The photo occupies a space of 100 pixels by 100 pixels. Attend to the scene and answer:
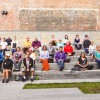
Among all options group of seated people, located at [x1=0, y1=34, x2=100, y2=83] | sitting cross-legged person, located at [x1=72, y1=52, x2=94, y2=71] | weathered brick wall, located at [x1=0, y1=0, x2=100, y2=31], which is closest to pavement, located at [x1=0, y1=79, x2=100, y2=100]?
group of seated people, located at [x1=0, y1=34, x2=100, y2=83]

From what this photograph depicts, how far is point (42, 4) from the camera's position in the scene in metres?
24.9

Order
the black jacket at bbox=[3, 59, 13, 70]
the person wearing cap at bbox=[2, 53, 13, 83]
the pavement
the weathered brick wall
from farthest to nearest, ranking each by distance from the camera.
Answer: the weathered brick wall < the black jacket at bbox=[3, 59, 13, 70] < the person wearing cap at bbox=[2, 53, 13, 83] < the pavement

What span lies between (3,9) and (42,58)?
7651 millimetres

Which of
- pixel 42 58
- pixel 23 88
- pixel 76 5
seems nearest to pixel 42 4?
pixel 76 5

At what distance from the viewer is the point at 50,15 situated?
2473 centimetres

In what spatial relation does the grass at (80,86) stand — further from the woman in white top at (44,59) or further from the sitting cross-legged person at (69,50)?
the sitting cross-legged person at (69,50)

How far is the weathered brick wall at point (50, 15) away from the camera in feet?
80.8

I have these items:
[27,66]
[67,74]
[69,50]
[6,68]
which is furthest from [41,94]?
[69,50]

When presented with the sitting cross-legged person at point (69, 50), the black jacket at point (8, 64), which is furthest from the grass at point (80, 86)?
the sitting cross-legged person at point (69, 50)

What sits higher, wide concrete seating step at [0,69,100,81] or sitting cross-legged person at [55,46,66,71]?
sitting cross-legged person at [55,46,66,71]

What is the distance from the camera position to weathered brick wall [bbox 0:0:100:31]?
24.6 meters

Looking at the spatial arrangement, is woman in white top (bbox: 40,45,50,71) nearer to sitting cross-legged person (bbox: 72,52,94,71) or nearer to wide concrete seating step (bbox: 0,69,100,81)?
wide concrete seating step (bbox: 0,69,100,81)

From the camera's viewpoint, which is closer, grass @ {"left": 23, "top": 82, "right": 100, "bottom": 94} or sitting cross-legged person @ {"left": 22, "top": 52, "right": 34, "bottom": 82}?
grass @ {"left": 23, "top": 82, "right": 100, "bottom": 94}

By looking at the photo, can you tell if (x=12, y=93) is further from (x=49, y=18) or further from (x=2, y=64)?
(x=49, y=18)
